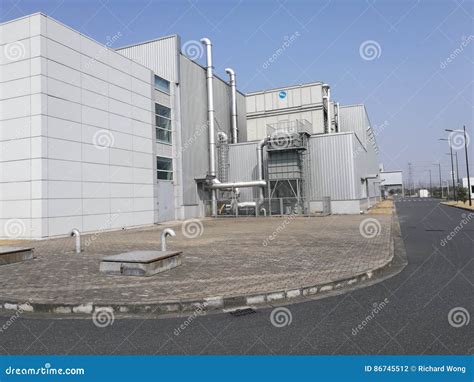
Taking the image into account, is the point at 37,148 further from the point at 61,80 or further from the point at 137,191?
the point at 137,191

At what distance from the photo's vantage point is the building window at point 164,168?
26.4m

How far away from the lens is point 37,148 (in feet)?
55.9

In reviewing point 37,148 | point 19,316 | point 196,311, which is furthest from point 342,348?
point 37,148

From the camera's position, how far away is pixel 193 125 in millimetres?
31062

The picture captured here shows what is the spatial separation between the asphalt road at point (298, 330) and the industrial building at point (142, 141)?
1343 centimetres

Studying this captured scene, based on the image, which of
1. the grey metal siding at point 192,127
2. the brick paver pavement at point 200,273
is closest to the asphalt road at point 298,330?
the brick paver pavement at point 200,273

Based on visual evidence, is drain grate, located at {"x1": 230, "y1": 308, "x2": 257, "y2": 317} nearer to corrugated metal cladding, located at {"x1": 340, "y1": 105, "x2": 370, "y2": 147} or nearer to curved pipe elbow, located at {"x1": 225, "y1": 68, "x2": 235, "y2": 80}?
curved pipe elbow, located at {"x1": 225, "y1": 68, "x2": 235, "y2": 80}

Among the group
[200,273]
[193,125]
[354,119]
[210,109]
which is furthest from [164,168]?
[354,119]

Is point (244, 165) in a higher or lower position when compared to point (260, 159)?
lower

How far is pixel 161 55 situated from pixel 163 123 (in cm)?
555

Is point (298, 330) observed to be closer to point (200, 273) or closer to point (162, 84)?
point (200, 273)

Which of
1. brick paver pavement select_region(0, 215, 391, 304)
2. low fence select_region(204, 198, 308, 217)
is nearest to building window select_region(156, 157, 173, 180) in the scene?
low fence select_region(204, 198, 308, 217)

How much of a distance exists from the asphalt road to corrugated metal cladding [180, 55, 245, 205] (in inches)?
934

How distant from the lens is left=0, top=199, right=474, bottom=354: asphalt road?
14.4ft
